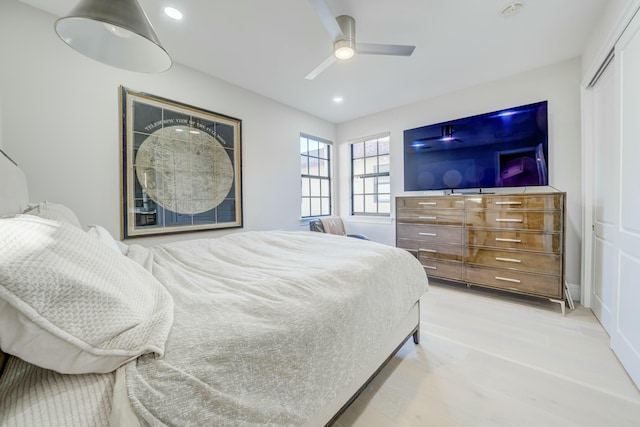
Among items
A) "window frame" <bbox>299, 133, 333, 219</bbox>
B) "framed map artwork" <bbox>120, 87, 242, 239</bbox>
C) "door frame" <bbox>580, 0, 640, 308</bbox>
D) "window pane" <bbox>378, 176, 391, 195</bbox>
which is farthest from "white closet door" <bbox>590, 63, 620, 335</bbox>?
"framed map artwork" <bbox>120, 87, 242, 239</bbox>

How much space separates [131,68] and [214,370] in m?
1.65

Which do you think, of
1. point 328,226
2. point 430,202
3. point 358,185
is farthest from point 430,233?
point 358,185

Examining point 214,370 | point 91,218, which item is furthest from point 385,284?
point 91,218

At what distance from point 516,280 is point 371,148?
296 centimetres

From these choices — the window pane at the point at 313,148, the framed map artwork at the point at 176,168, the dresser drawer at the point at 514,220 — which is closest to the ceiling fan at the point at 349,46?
the framed map artwork at the point at 176,168

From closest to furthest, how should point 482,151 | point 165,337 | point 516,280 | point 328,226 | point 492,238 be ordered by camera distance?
1. point 165,337
2. point 516,280
3. point 492,238
4. point 482,151
5. point 328,226

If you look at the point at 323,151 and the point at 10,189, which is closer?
the point at 10,189

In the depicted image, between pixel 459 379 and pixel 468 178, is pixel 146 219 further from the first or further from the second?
pixel 468 178

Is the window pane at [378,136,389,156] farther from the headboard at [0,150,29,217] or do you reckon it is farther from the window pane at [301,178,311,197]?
the headboard at [0,150,29,217]

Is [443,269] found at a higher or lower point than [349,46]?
lower

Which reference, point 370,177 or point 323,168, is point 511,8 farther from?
point 323,168

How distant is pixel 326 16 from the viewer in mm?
1746

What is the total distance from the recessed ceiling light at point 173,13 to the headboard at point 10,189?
1565 millimetres

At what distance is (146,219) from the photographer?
2.55m
